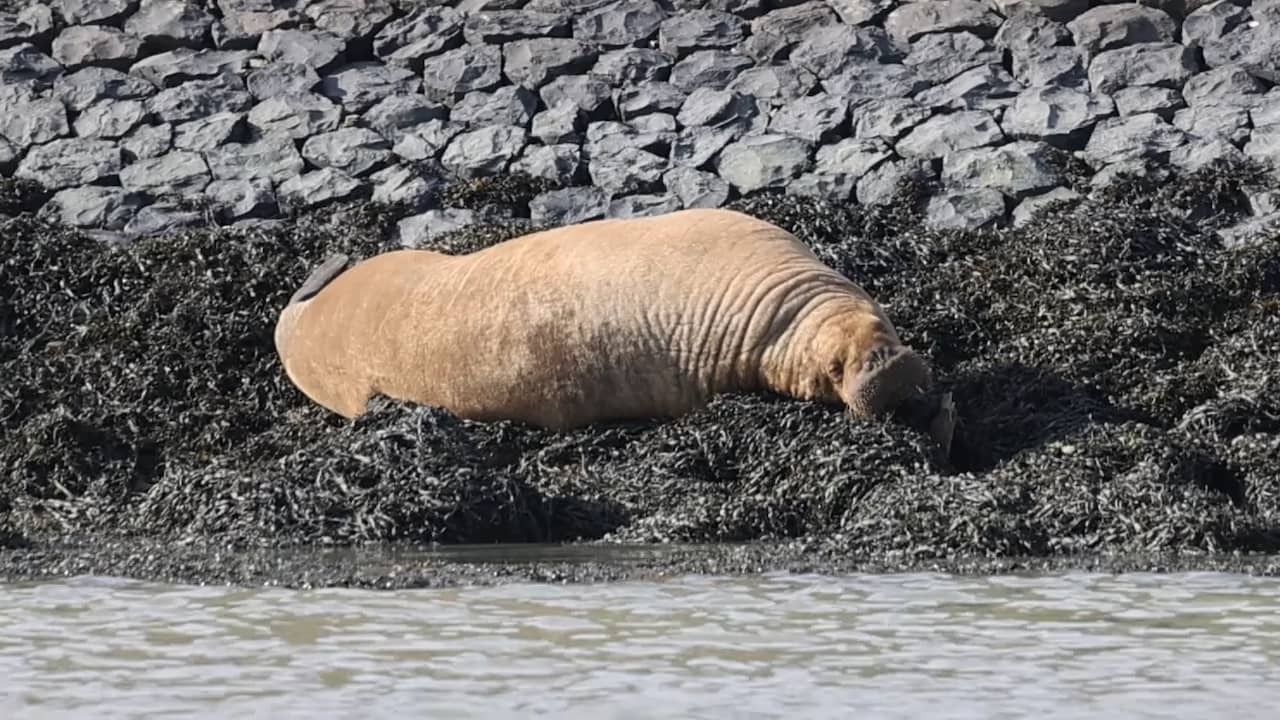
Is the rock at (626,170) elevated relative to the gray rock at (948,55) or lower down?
lower down

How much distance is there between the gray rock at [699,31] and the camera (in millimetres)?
13336

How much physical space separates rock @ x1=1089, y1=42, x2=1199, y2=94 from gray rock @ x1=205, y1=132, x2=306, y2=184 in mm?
4573

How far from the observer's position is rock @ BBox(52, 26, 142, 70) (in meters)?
14.0

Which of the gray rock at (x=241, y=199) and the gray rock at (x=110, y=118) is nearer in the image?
the gray rock at (x=241, y=199)

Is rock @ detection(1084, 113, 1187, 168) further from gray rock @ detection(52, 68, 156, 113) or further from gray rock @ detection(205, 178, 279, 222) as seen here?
gray rock @ detection(52, 68, 156, 113)

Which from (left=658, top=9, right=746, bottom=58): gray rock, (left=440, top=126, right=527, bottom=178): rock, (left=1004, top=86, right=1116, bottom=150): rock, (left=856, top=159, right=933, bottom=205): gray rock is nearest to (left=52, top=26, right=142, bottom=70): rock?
(left=440, top=126, right=527, bottom=178): rock

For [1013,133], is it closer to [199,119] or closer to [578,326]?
[578,326]

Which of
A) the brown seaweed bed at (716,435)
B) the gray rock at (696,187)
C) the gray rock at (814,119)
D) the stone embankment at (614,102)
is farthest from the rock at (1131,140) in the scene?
the gray rock at (696,187)

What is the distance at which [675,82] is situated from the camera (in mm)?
13000

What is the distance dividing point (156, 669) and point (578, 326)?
175 inches

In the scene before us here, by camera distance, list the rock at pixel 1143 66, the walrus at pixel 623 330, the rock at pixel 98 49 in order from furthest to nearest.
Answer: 1. the rock at pixel 98 49
2. the rock at pixel 1143 66
3. the walrus at pixel 623 330

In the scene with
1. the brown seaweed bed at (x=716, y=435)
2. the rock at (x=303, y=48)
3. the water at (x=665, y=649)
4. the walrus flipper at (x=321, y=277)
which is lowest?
the water at (x=665, y=649)

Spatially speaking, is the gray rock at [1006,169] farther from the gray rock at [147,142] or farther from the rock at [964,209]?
the gray rock at [147,142]

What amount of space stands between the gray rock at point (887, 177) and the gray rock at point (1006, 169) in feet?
0.42
